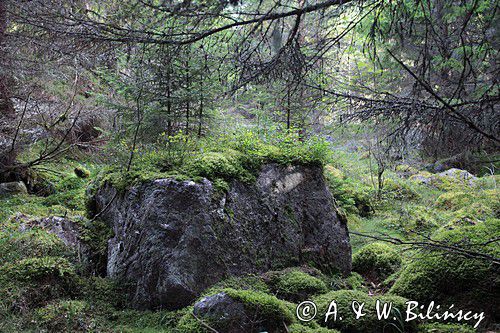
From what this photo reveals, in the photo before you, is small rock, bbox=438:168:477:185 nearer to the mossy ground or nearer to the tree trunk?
the mossy ground

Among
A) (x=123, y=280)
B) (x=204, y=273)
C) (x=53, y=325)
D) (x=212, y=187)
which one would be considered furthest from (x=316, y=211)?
(x=53, y=325)

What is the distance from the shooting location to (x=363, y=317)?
3488 millimetres

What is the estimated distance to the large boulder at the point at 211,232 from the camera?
13.1 feet

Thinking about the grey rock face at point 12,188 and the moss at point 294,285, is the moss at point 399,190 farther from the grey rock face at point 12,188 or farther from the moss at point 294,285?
the grey rock face at point 12,188

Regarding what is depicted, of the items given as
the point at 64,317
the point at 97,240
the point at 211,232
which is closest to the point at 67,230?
the point at 97,240

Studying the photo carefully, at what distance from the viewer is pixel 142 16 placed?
3.12 metres

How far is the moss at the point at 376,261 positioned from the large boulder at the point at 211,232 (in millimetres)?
575

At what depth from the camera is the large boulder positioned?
4.00 m

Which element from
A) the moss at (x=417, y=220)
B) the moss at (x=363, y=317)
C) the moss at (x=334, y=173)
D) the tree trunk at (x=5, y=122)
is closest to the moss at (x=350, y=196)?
the moss at (x=334, y=173)

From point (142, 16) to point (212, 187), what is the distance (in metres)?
2.27

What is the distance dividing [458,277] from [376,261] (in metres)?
2.28

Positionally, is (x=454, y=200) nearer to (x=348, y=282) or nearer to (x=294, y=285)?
(x=348, y=282)

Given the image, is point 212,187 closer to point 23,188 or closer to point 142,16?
point 142,16

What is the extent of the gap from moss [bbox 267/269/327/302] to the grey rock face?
6.60m
